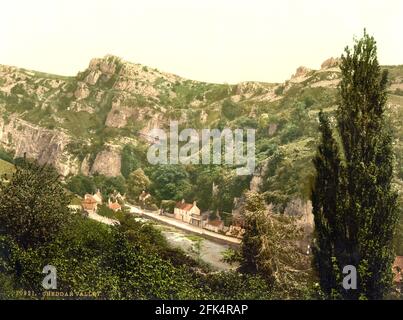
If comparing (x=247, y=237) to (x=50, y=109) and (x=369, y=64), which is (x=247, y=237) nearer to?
(x=369, y=64)

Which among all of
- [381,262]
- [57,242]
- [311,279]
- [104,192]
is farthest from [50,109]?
[381,262]

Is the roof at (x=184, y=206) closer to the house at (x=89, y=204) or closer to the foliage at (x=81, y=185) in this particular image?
the house at (x=89, y=204)

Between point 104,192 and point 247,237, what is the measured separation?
10.6 meters

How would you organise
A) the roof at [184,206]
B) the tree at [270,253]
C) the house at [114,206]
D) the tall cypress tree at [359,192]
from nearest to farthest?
the tall cypress tree at [359,192], the tree at [270,253], the house at [114,206], the roof at [184,206]

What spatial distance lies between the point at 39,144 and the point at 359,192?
20443mm

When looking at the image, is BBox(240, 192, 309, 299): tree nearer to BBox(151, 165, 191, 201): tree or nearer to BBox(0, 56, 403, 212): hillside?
BBox(0, 56, 403, 212): hillside

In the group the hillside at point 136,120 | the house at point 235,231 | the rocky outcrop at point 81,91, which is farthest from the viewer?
the rocky outcrop at point 81,91

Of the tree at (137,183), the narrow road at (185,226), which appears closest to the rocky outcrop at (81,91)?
the tree at (137,183)

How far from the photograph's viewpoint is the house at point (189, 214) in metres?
28.2

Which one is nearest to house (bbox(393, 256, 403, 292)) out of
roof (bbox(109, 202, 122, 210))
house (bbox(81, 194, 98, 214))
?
roof (bbox(109, 202, 122, 210))

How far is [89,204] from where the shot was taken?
93.5ft

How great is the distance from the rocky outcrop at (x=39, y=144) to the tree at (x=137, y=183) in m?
3.46

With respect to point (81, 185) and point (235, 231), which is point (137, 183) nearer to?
point (81, 185)

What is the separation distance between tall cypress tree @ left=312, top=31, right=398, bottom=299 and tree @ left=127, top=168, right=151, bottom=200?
43.8 feet
